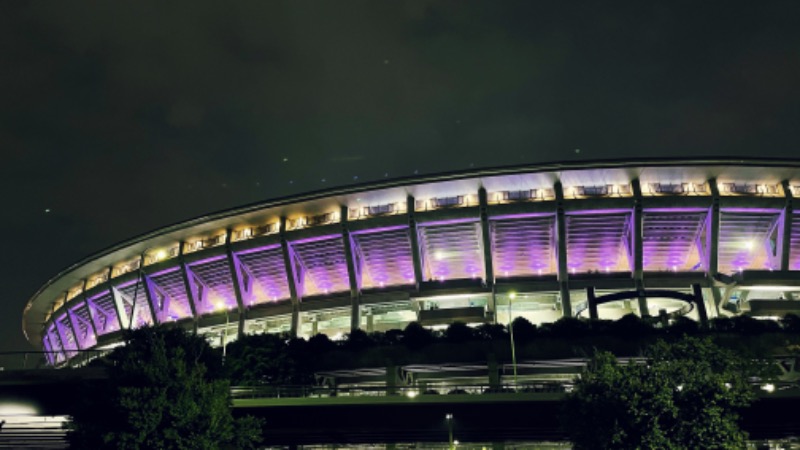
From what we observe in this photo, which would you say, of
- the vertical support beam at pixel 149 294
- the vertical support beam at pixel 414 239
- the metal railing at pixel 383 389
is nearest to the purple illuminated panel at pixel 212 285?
the vertical support beam at pixel 149 294

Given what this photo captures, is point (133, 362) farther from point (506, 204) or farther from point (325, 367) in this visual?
point (506, 204)

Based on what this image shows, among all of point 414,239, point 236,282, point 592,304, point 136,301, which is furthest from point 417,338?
point 136,301

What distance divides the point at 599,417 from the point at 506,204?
38351 mm

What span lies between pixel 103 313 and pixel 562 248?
5951 centimetres

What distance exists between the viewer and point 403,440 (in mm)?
32062

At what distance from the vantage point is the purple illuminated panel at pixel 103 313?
79.1m

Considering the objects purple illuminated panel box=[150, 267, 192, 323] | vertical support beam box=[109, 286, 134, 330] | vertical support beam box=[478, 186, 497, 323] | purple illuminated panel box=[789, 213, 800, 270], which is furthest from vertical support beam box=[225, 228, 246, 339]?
purple illuminated panel box=[789, 213, 800, 270]

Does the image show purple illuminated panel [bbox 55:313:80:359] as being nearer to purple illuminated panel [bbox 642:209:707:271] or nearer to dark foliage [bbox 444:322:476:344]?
dark foliage [bbox 444:322:476:344]

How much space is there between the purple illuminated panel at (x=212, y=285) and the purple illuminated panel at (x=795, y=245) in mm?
57483

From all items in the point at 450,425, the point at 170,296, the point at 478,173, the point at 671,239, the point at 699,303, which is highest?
the point at 478,173

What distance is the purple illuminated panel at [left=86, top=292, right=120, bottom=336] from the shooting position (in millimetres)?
79062

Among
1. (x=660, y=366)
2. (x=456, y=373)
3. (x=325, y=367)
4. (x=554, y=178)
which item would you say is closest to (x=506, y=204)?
(x=554, y=178)

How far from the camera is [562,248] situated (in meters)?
59.6

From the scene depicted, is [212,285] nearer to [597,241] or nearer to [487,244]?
[487,244]
